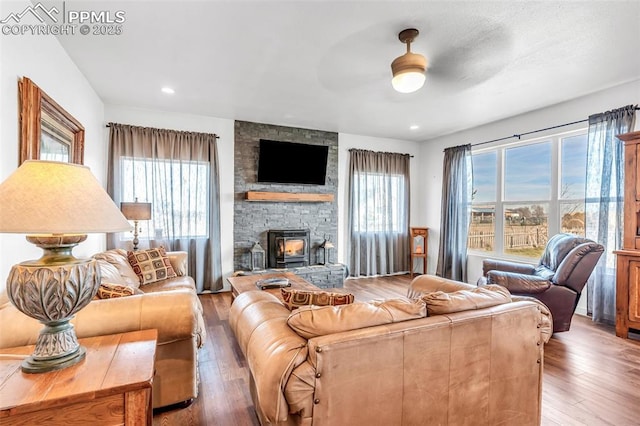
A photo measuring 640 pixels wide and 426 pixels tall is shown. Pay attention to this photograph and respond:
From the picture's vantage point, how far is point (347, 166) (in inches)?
225

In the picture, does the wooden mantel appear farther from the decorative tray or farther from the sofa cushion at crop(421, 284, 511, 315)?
the sofa cushion at crop(421, 284, 511, 315)

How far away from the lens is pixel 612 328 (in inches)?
129

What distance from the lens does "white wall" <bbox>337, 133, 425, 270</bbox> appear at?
5691 millimetres

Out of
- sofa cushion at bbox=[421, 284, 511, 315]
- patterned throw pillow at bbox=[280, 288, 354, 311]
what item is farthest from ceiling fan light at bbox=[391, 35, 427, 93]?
patterned throw pillow at bbox=[280, 288, 354, 311]

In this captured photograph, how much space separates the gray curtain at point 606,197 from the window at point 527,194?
26 cm

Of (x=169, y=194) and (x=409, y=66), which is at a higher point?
(x=409, y=66)

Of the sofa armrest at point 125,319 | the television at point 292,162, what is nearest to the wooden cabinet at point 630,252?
the television at point 292,162

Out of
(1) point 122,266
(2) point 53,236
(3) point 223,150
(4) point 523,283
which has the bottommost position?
(4) point 523,283

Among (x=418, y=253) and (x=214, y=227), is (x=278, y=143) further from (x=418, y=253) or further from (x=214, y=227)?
(x=418, y=253)

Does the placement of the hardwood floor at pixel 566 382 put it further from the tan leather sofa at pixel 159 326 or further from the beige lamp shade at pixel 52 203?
the beige lamp shade at pixel 52 203

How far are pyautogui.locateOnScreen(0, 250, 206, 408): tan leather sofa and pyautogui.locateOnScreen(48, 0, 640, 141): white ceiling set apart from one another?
1.97 meters

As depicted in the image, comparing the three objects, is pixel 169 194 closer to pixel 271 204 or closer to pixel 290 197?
pixel 271 204

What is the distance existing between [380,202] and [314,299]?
4.38 meters

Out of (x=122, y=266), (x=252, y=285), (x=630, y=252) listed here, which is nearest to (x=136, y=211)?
(x=122, y=266)
